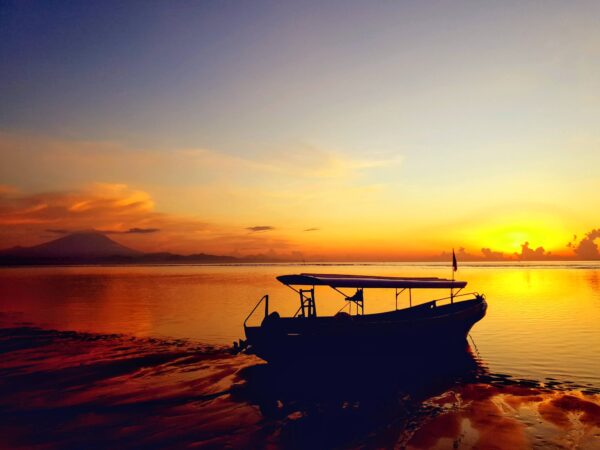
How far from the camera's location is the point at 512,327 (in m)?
30.6

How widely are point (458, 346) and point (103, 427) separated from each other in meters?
20.6

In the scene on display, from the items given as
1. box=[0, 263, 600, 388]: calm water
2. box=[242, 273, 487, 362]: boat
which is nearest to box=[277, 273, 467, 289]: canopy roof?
box=[242, 273, 487, 362]: boat

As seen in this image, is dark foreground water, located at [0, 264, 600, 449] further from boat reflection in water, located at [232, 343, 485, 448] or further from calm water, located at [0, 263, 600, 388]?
calm water, located at [0, 263, 600, 388]

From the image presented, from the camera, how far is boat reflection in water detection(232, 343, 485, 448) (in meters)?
12.6

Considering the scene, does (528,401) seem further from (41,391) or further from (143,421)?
(41,391)

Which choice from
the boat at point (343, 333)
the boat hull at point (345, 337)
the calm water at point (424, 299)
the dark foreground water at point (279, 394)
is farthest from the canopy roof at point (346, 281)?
the calm water at point (424, 299)

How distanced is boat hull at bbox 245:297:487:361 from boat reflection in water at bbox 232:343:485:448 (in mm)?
573

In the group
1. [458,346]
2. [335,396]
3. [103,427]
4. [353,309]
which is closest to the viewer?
[103,427]

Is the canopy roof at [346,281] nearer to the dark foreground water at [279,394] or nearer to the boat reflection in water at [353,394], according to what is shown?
the boat reflection in water at [353,394]

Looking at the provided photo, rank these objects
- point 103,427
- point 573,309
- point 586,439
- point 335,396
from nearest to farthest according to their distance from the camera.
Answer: point 586,439 → point 103,427 → point 335,396 → point 573,309

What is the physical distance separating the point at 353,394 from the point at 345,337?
3.56m

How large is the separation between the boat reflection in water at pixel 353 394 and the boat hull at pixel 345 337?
1.88 ft

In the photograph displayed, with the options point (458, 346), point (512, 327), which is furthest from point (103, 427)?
point (512, 327)

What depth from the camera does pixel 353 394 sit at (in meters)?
16.4
